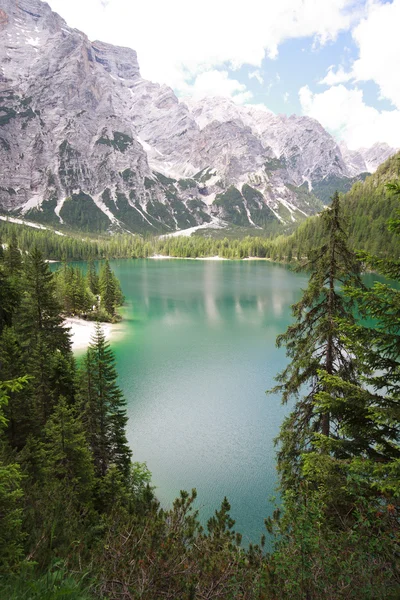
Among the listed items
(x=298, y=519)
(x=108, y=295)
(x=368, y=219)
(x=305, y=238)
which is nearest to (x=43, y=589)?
(x=298, y=519)

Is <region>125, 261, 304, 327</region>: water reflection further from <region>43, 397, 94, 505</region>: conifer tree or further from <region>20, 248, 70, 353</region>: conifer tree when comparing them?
<region>43, 397, 94, 505</region>: conifer tree

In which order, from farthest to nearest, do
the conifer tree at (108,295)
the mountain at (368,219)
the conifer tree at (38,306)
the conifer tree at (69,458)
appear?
1. the mountain at (368,219)
2. the conifer tree at (108,295)
3. the conifer tree at (38,306)
4. the conifer tree at (69,458)

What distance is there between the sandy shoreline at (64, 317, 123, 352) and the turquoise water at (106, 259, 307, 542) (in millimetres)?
2101

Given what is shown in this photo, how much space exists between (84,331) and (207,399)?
26900mm

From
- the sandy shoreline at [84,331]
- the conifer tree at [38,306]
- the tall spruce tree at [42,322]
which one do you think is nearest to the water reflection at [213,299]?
the sandy shoreline at [84,331]

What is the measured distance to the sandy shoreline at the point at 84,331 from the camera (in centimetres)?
4479

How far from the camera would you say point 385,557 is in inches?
211

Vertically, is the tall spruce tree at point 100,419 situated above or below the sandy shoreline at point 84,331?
above

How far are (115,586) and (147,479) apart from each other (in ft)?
43.8

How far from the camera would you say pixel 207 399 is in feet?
102

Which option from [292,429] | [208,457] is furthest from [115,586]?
[208,457]

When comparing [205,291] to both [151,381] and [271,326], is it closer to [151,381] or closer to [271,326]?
[271,326]

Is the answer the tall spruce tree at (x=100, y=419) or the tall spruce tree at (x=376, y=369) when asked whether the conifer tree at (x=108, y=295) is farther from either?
the tall spruce tree at (x=376, y=369)

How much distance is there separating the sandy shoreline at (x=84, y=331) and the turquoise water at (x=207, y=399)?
2.10 metres
